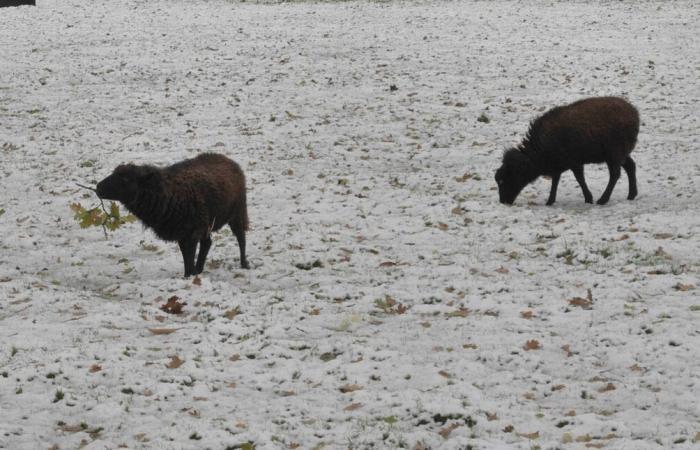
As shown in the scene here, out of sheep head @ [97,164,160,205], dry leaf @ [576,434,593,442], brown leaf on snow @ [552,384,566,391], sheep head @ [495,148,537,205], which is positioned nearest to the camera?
dry leaf @ [576,434,593,442]

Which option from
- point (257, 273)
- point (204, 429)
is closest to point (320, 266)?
point (257, 273)

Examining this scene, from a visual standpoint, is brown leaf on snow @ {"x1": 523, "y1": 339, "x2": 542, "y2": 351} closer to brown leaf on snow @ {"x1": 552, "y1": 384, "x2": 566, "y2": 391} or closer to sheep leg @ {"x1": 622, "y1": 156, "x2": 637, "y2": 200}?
brown leaf on snow @ {"x1": 552, "y1": 384, "x2": 566, "y2": 391}

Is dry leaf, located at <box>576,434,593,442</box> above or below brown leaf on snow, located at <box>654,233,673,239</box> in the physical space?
below

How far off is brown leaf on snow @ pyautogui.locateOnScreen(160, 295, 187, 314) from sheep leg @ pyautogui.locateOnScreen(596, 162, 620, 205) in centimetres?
835

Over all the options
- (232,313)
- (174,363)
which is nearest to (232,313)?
(232,313)

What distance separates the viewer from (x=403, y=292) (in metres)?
9.19

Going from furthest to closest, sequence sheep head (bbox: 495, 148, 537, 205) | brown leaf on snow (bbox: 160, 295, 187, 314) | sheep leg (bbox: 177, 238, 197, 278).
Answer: sheep head (bbox: 495, 148, 537, 205) → sheep leg (bbox: 177, 238, 197, 278) → brown leaf on snow (bbox: 160, 295, 187, 314)

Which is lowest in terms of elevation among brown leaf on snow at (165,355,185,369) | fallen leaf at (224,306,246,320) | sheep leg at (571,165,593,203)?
brown leaf on snow at (165,355,185,369)

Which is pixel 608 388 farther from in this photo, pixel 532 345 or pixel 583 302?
pixel 583 302

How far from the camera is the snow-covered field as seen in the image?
619cm

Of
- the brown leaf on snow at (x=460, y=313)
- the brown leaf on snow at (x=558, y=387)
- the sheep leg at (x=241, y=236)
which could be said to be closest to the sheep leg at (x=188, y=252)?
the sheep leg at (x=241, y=236)

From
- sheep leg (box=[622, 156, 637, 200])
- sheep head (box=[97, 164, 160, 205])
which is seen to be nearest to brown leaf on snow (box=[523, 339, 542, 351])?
sheep head (box=[97, 164, 160, 205])

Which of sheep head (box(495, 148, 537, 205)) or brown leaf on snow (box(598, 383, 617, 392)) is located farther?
sheep head (box(495, 148, 537, 205))

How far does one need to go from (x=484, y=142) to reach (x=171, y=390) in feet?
40.8
